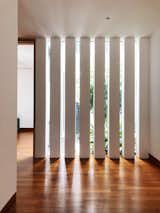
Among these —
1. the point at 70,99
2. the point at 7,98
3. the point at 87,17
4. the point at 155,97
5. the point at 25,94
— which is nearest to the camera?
the point at 7,98

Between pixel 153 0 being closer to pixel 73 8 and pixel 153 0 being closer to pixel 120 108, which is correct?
pixel 73 8

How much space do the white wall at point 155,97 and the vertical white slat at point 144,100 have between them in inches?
5.3

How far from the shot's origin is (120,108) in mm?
4676

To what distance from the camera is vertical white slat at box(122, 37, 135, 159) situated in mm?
4613

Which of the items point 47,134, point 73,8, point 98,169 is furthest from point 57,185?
point 73,8

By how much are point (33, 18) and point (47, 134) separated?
234cm

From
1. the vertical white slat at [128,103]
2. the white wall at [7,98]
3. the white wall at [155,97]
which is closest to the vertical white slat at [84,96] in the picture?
the vertical white slat at [128,103]

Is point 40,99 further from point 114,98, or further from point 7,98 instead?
point 7,98

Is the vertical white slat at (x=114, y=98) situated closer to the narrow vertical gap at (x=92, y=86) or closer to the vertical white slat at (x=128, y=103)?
the vertical white slat at (x=128, y=103)

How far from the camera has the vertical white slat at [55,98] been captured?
459 cm

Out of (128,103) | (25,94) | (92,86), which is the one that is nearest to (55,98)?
(92,86)

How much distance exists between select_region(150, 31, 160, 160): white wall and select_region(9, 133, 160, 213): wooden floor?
16.0 inches

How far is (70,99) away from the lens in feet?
15.1

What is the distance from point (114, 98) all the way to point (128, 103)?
317 millimetres
